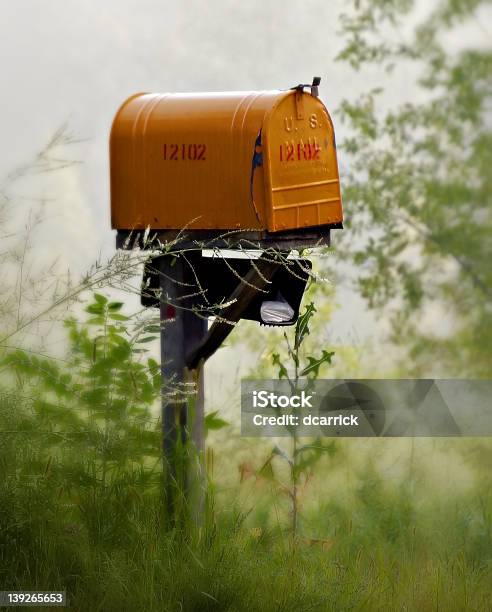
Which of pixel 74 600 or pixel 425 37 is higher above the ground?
pixel 425 37

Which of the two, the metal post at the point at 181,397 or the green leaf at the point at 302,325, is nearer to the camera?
→ the metal post at the point at 181,397

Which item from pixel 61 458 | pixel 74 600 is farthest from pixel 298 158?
pixel 74 600

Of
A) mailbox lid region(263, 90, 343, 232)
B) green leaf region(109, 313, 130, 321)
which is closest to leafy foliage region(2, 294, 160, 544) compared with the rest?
green leaf region(109, 313, 130, 321)

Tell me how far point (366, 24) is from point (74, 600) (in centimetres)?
597

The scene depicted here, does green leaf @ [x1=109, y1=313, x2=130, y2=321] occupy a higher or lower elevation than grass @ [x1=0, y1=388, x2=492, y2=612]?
higher

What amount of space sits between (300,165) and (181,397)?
3.88 feet

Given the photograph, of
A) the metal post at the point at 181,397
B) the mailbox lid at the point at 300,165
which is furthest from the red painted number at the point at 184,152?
the metal post at the point at 181,397

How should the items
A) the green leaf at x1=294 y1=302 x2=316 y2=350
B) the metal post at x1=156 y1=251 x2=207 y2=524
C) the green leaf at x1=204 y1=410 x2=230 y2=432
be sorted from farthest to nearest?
the green leaf at x1=204 y1=410 x2=230 y2=432 < the green leaf at x1=294 y1=302 x2=316 y2=350 < the metal post at x1=156 y1=251 x2=207 y2=524

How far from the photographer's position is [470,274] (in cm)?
815

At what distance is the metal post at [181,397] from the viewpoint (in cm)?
416

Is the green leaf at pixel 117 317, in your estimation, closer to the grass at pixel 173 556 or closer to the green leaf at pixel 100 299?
the green leaf at pixel 100 299

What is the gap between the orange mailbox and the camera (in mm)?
3863

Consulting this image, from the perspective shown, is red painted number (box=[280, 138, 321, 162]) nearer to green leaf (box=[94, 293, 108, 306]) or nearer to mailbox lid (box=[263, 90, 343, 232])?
mailbox lid (box=[263, 90, 343, 232])

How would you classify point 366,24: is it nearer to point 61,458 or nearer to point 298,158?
point 298,158
